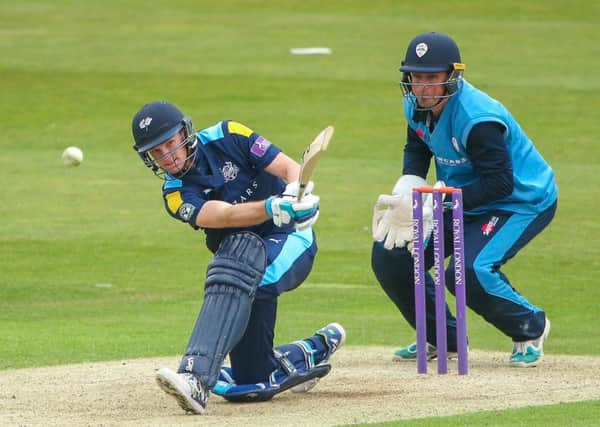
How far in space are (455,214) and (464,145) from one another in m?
0.42

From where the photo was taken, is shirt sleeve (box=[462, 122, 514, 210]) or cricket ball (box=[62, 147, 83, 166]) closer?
shirt sleeve (box=[462, 122, 514, 210])

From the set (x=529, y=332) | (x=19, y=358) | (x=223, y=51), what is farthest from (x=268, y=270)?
(x=223, y=51)

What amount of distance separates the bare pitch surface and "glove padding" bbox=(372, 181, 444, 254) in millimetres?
707

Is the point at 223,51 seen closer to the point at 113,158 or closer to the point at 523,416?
the point at 113,158

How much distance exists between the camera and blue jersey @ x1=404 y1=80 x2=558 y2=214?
25.1 ft

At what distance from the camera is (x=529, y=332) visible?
7922mm

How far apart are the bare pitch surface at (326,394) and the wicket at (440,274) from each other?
138 mm

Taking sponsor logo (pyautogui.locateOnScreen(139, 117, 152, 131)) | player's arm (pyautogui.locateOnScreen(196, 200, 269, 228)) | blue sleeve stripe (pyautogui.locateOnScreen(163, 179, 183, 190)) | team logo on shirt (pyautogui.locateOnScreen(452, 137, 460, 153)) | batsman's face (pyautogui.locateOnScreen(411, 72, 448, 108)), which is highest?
batsman's face (pyautogui.locateOnScreen(411, 72, 448, 108))

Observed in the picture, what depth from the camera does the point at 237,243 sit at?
6.91 m

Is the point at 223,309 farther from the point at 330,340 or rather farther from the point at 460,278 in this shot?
the point at 460,278

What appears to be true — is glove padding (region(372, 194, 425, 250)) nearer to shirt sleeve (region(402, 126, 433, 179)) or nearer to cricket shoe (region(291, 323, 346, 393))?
shirt sleeve (region(402, 126, 433, 179))

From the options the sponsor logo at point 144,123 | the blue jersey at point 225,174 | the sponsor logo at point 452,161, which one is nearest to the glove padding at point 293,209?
the blue jersey at point 225,174

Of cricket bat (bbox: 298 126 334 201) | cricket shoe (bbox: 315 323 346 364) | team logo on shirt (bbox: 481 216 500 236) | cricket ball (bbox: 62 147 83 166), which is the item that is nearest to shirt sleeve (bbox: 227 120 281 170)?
cricket bat (bbox: 298 126 334 201)

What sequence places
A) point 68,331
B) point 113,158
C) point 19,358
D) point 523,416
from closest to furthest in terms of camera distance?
1. point 523,416
2. point 19,358
3. point 68,331
4. point 113,158
